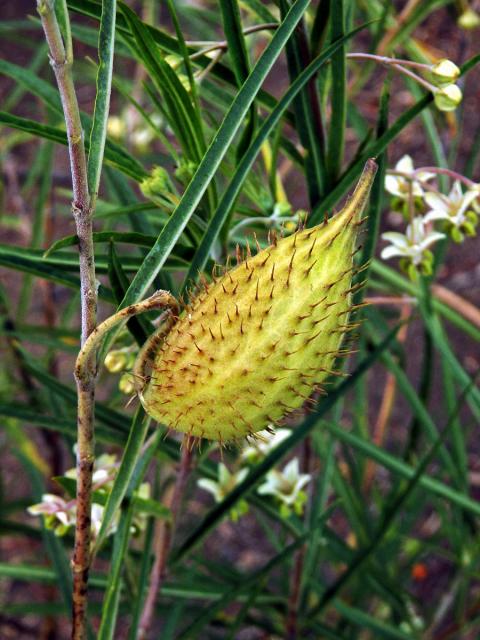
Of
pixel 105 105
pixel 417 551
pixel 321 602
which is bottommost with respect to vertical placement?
pixel 321 602

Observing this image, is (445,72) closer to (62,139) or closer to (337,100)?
(337,100)

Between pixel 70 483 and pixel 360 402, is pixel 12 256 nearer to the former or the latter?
pixel 70 483

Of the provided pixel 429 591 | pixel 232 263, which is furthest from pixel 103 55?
pixel 429 591

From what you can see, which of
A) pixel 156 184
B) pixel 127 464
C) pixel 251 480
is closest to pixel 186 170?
pixel 156 184

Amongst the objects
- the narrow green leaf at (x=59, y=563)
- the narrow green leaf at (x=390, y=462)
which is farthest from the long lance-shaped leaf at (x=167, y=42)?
the narrow green leaf at (x=59, y=563)

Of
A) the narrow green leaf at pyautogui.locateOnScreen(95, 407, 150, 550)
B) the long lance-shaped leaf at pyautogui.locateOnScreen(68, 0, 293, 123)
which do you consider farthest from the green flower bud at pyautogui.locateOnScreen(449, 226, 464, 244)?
the narrow green leaf at pyautogui.locateOnScreen(95, 407, 150, 550)

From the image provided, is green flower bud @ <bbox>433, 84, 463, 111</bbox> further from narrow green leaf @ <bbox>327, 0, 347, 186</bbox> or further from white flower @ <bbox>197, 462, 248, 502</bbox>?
white flower @ <bbox>197, 462, 248, 502</bbox>
